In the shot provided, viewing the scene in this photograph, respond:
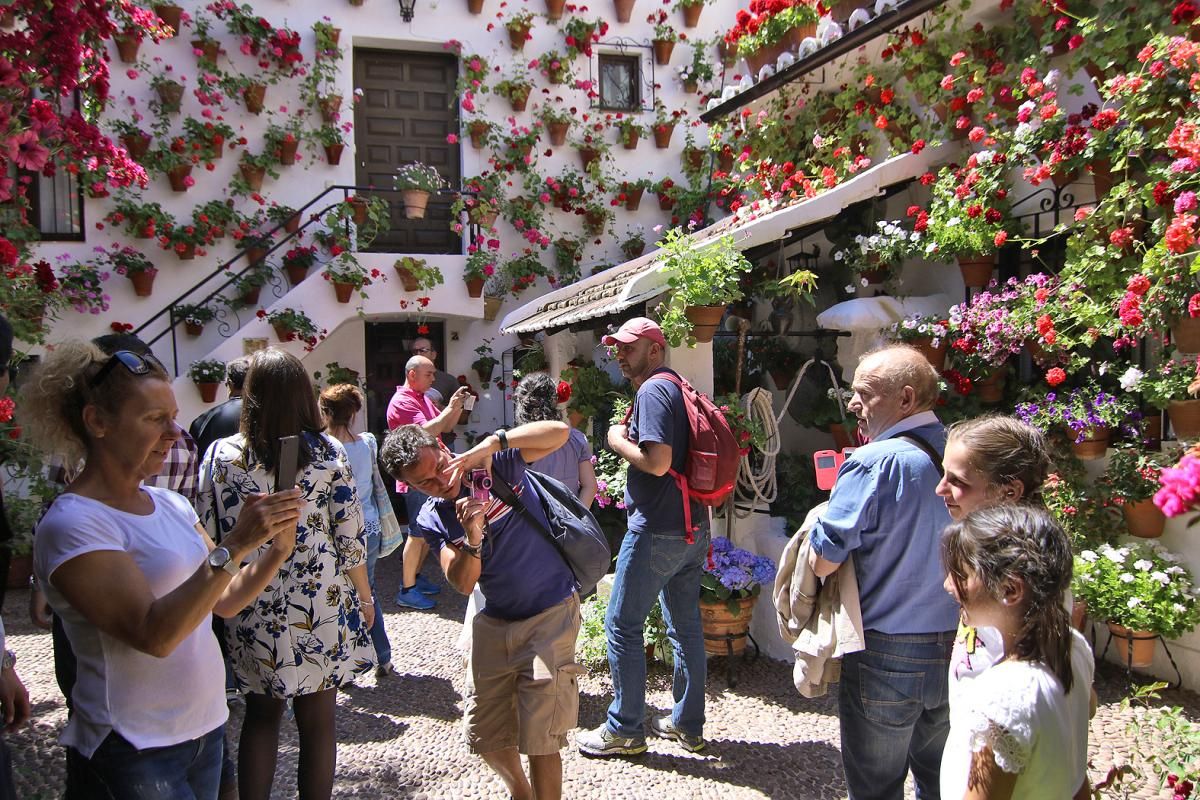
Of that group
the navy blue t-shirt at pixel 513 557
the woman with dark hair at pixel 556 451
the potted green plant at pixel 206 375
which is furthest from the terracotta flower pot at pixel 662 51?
the navy blue t-shirt at pixel 513 557

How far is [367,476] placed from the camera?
460 centimetres

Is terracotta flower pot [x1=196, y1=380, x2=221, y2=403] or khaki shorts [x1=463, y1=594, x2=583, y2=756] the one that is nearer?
khaki shorts [x1=463, y1=594, x2=583, y2=756]

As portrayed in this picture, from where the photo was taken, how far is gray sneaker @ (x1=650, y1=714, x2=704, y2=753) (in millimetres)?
3699

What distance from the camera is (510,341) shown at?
32.3ft

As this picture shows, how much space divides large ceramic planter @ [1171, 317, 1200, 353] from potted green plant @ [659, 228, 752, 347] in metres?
2.16

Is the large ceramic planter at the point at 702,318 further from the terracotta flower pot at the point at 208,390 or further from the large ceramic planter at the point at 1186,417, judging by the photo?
the terracotta flower pot at the point at 208,390

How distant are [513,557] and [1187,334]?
3.38 metres

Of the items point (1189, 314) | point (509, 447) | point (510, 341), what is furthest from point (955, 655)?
point (510, 341)

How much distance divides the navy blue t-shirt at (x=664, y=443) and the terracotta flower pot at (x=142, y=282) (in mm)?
7146

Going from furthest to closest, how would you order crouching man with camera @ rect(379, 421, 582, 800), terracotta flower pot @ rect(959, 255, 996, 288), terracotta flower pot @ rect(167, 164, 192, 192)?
terracotta flower pot @ rect(167, 164, 192, 192) < terracotta flower pot @ rect(959, 255, 996, 288) < crouching man with camera @ rect(379, 421, 582, 800)

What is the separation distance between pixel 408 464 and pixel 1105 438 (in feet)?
12.5

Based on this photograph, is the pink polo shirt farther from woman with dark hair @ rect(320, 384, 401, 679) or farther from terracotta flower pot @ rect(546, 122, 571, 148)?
terracotta flower pot @ rect(546, 122, 571, 148)

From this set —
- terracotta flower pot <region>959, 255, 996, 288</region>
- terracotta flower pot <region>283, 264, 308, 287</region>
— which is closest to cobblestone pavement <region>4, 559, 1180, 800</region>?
terracotta flower pot <region>959, 255, 996, 288</region>

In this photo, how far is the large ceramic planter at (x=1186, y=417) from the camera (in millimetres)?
3864
